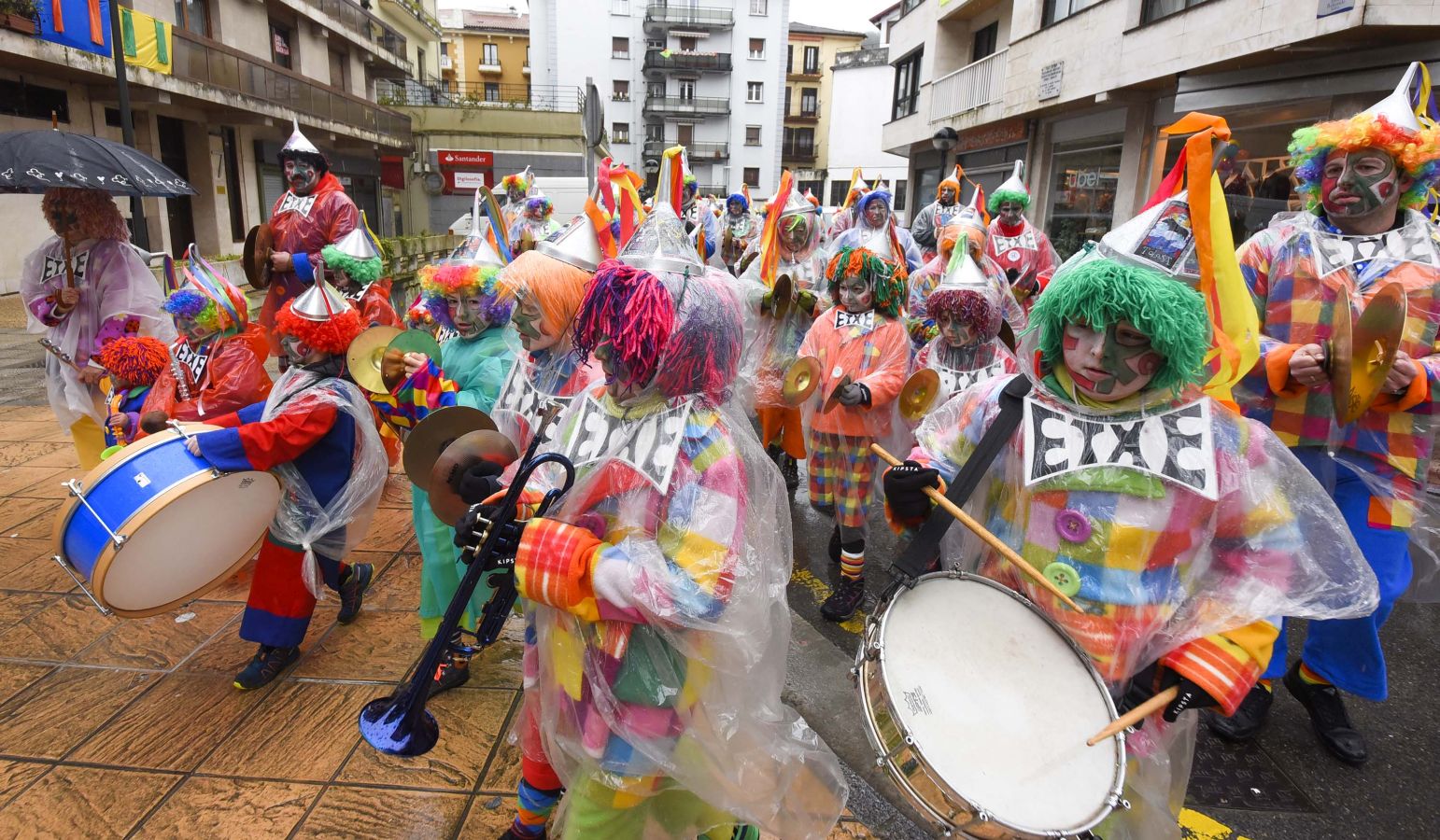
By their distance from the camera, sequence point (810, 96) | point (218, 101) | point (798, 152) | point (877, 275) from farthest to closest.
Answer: point (810, 96) → point (798, 152) → point (218, 101) → point (877, 275)

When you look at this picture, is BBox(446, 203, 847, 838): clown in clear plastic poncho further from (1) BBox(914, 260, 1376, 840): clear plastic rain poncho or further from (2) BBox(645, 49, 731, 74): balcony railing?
(2) BBox(645, 49, 731, 74): balcony railing

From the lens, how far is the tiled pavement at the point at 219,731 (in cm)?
244

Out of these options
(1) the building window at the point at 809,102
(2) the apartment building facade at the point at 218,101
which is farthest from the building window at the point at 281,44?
(1) the building window at the point at 809,102

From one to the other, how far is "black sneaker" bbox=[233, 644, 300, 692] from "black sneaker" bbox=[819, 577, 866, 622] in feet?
8.14

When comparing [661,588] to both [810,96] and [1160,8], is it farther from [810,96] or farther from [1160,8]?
[810,96]

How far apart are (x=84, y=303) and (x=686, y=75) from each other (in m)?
51.0

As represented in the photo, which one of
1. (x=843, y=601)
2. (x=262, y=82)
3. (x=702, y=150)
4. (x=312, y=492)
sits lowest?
(x=843, y=601)

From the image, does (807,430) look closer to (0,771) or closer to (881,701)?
(881,701)

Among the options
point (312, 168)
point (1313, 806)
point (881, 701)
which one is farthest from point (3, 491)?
point (1313, 806)

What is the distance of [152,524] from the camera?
2.54 meters

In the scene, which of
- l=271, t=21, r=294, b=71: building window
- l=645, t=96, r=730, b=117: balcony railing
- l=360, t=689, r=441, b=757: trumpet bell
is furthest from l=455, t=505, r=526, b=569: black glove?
l=645, t=96, r=730, b=117: balcony railing

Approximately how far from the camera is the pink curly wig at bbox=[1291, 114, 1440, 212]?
2779 mm

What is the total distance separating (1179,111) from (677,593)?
12.5m

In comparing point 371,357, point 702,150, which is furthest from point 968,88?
point 702,150
